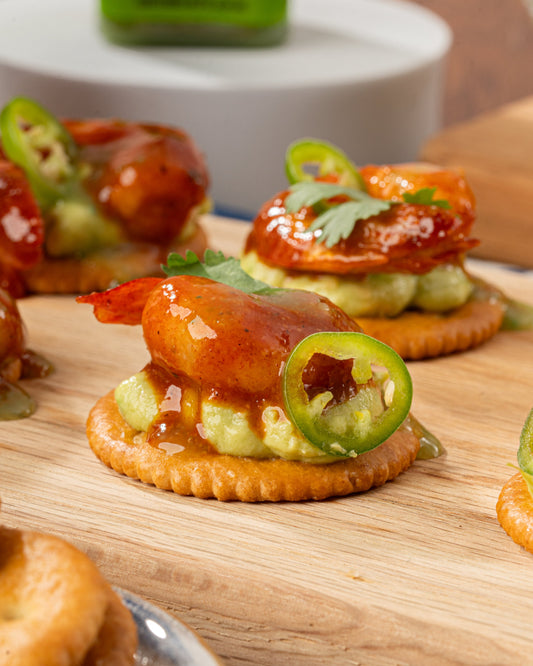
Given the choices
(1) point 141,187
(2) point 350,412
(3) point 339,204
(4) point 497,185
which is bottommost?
(4) point 497,185

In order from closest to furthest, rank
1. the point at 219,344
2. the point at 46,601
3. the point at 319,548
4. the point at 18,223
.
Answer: the point at 46,601 < the point at 319,548 < the point at 219,344 < the point at 18,223

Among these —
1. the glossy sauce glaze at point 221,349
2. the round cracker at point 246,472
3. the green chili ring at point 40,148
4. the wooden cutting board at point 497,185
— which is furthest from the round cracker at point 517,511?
the wooden cutting board at point 497,185

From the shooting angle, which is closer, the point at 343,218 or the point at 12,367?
the point at 12,367

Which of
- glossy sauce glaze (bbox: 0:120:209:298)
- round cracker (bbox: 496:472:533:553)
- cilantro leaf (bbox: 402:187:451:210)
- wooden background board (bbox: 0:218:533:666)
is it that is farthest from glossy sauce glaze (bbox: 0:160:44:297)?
round cracker (bbox: 496:472:533:553)

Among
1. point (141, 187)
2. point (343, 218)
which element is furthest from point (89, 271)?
point (343, 218)

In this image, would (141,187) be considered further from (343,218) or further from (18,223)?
(343,218)
